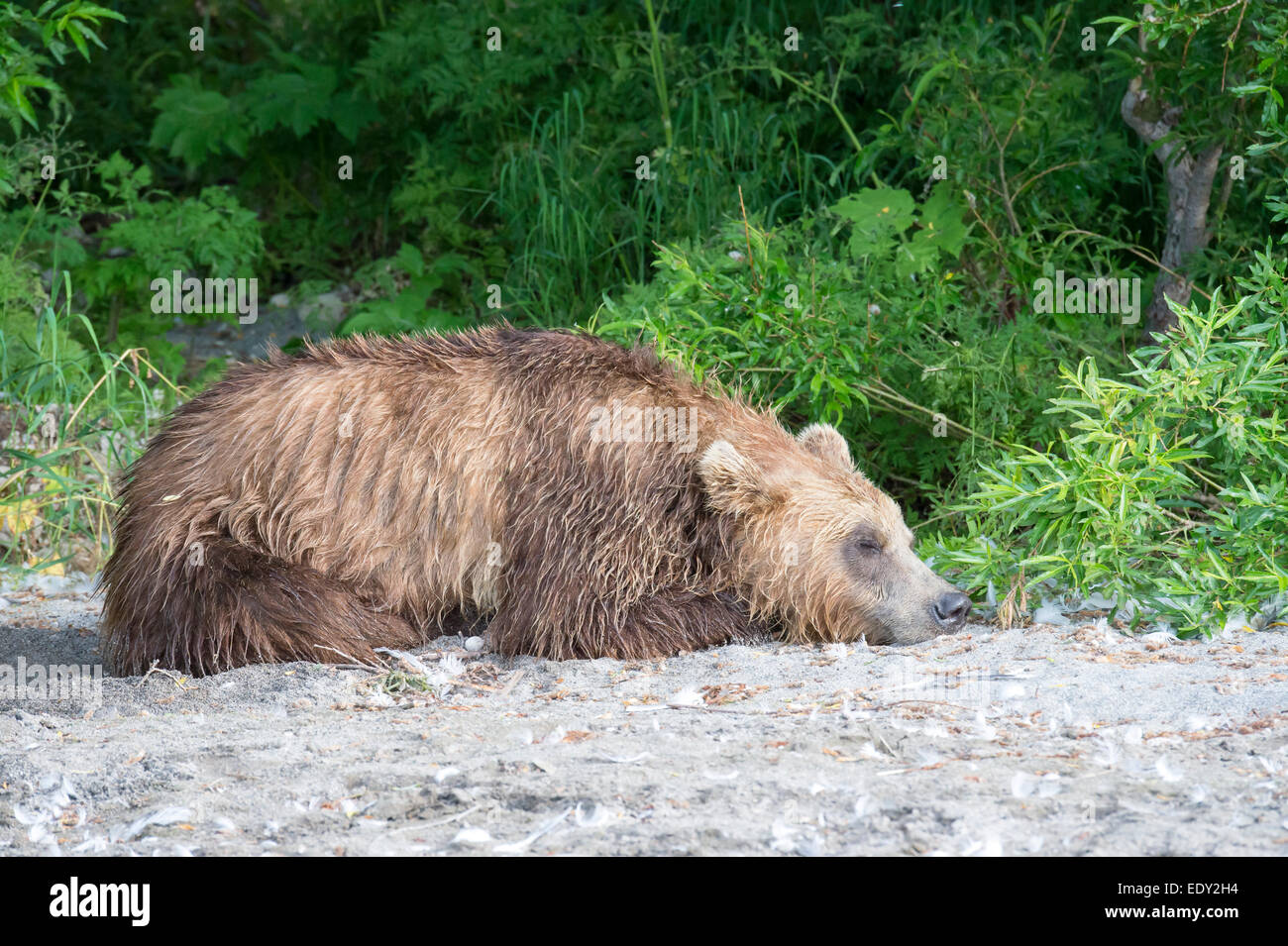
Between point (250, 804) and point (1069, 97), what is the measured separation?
240 inches

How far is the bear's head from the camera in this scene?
5.14m

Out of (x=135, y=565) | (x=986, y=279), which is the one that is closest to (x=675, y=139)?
(x=986, y=279)

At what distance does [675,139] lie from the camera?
8.76 metres

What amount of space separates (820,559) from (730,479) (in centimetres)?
44

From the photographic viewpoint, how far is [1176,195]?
7.04 m

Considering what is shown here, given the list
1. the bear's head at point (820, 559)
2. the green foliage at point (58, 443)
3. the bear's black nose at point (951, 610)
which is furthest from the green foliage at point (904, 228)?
the green foliage at point (58, 443)

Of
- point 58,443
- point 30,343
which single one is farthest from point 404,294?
point 58,443

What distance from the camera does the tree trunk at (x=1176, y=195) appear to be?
22.1 ft

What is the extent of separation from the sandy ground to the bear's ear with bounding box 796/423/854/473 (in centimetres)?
85

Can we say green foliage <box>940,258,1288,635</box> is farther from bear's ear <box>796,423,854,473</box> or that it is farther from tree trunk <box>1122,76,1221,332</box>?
tree trunk <box>1122,76,1221,332</box>

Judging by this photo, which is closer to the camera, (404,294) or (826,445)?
(826,445)

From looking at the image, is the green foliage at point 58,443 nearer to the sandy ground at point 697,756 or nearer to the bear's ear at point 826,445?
the sandy ground at point 697,756

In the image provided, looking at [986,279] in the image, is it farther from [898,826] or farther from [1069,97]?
[898,826]

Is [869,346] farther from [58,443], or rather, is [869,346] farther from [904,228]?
[58,443]
